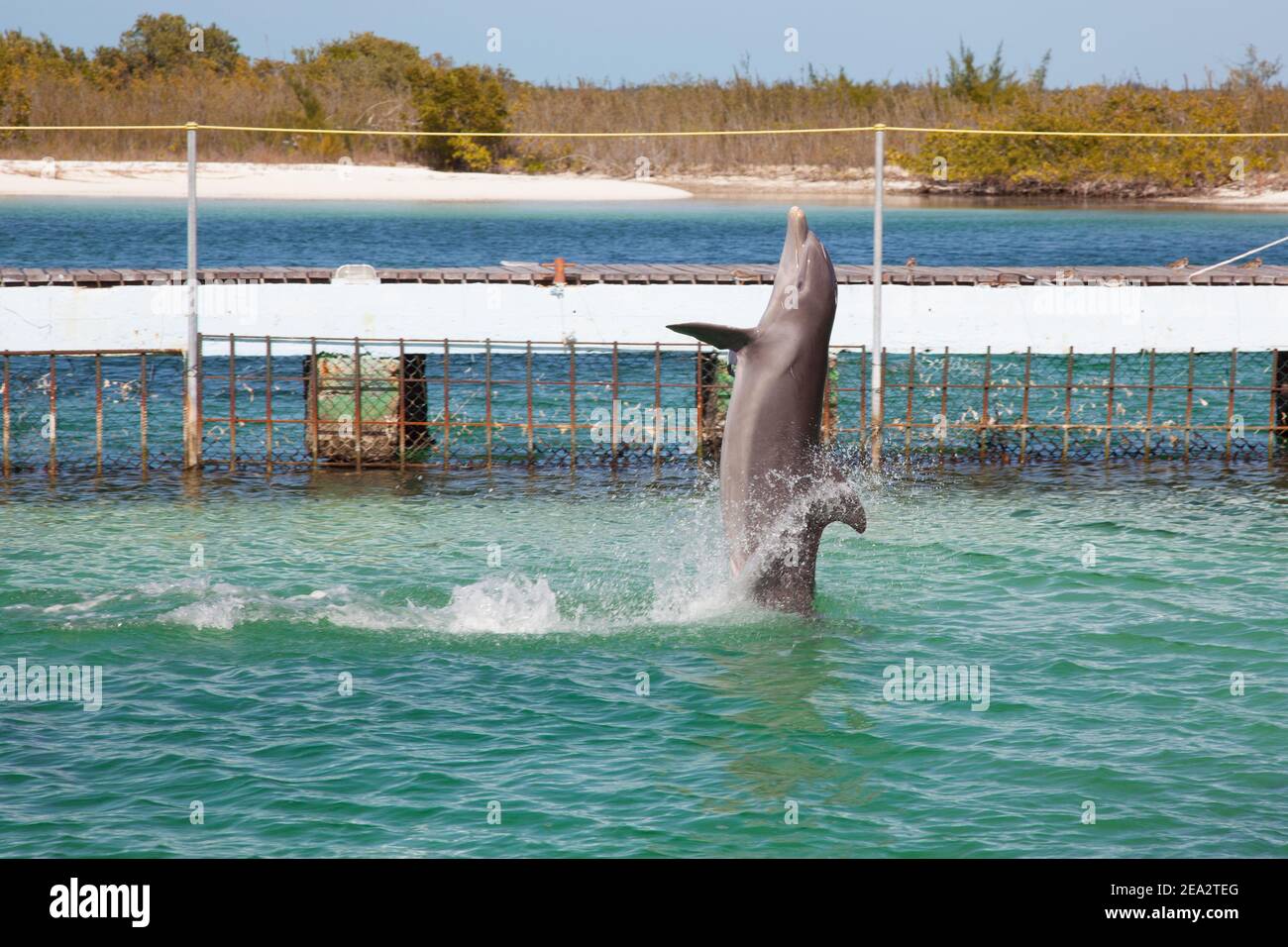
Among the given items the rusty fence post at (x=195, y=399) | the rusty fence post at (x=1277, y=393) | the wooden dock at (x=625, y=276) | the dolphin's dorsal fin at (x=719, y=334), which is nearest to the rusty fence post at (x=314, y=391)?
the rusty fence post at (x=195, y=399)

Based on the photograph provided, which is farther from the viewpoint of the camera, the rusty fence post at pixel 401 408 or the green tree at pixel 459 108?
the green tree at pixel 459 108

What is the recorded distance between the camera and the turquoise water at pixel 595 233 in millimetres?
60906

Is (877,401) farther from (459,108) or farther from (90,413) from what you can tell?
(459,108)

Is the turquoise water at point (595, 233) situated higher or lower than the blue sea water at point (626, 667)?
higher

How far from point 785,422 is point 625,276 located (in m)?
10.5

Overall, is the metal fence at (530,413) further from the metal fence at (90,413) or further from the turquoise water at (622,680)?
the turquoise water at (622,680)

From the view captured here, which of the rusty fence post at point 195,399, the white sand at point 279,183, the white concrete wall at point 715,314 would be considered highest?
the white sand at point 279,183

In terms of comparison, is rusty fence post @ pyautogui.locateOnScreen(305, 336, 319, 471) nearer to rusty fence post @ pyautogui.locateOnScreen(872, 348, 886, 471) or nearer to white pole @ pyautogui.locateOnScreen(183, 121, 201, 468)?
white pole @ pyautogui.locateOnScreen(183, 121, 201, 468)

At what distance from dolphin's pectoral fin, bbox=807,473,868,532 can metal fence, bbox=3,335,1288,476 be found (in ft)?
26.8

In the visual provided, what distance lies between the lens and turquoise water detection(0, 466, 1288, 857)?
966cm

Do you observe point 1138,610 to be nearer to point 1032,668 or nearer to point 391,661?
point 1032,668

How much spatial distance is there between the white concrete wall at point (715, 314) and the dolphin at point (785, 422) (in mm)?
Result: 9439

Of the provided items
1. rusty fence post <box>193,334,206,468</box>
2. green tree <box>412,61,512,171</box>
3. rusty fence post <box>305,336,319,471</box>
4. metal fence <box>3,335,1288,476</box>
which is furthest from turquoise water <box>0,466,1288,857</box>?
green tree <box>412,61,512,171</box>

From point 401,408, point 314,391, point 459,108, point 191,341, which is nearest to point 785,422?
point 191,341
